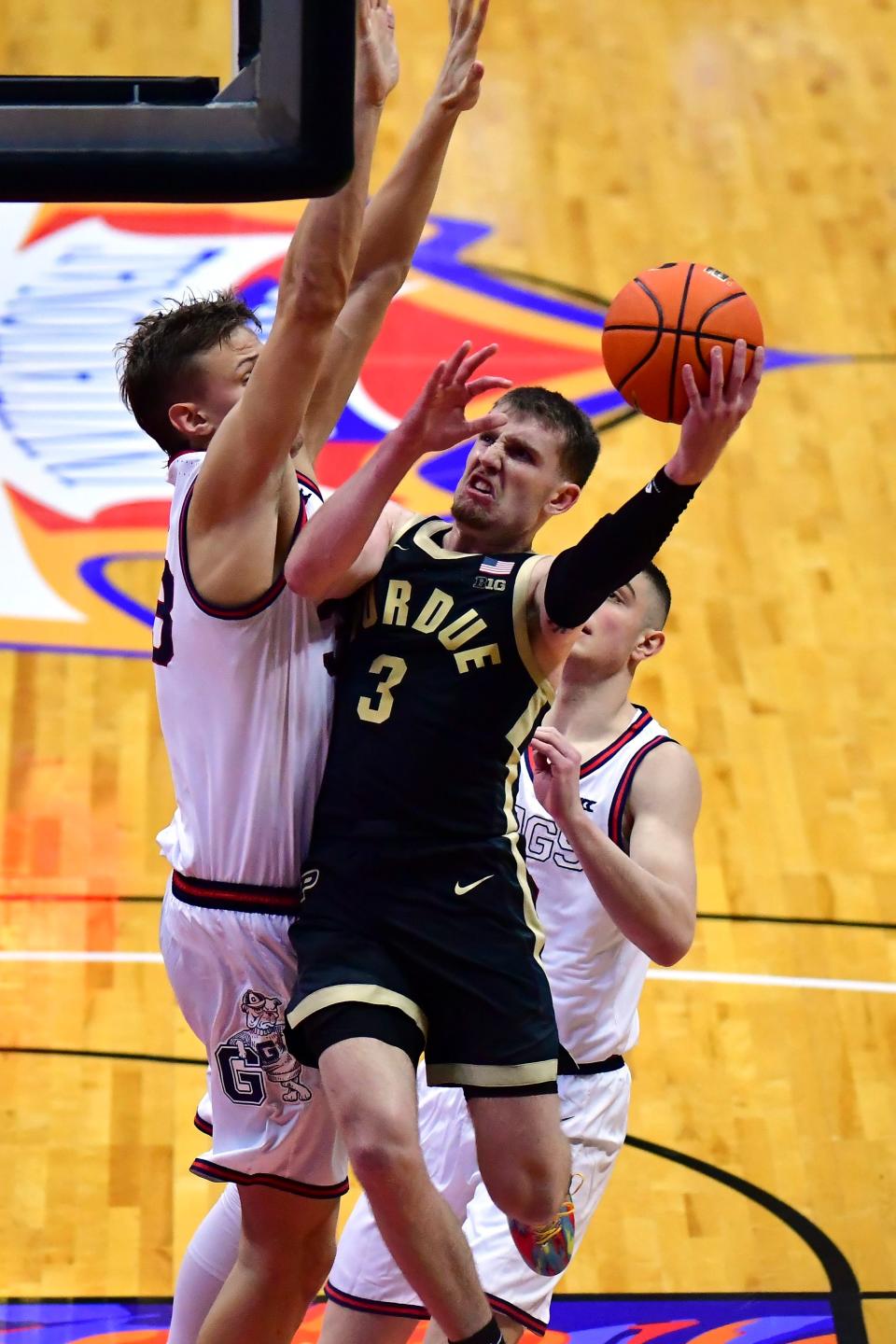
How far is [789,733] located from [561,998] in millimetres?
3404

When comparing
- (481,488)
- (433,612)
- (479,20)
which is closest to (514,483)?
(481,488)

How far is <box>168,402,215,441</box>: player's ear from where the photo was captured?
4715 millimetres

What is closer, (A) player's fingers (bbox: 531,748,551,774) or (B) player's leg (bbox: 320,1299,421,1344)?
(A) player's fingers (bbox: 531,748,551,774)

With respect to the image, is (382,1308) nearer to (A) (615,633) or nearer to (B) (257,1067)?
(B) (257,1067)

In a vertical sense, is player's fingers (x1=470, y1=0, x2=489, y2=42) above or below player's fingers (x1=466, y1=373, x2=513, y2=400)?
above

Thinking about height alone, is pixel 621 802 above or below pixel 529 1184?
above

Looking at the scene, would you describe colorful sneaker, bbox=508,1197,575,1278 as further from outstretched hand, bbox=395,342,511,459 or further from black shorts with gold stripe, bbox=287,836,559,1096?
outstretched hand, bbox=395,342,511,459

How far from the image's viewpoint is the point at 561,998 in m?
5.38

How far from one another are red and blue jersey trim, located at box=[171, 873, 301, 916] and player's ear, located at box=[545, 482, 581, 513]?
3.86ft

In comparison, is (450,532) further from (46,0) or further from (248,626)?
(46,0)

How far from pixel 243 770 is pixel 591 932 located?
1.29m

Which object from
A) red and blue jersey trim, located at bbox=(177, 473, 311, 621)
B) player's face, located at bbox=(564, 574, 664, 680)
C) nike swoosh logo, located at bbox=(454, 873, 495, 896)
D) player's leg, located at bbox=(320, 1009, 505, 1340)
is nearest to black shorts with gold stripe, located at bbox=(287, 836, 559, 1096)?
nike swoosh logo, located at bbox=(454, 873, 495, 896)

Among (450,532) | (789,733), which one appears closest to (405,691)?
(450,532)

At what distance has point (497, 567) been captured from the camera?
473cm
